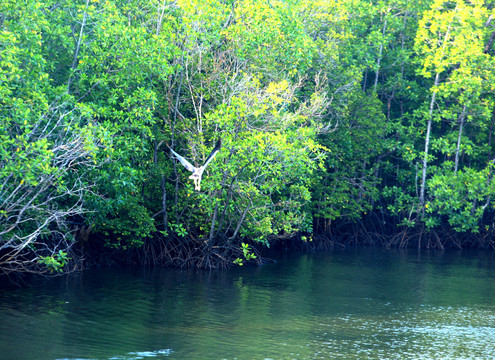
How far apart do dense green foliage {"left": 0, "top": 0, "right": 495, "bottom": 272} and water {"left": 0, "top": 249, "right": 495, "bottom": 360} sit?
1341 millimetres

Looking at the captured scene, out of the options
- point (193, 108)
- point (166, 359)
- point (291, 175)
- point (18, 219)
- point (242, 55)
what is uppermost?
point (242, 55)

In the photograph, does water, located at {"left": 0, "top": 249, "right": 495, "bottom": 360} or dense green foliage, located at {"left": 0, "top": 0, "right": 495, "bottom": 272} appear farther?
dense green foliage, located at {"left": 0, "top": 0, "right": 495, "bottom": 272}

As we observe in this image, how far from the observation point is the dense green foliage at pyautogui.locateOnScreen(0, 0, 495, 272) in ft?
50.2

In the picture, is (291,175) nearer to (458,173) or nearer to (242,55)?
(242,55)

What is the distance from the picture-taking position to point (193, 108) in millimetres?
20391

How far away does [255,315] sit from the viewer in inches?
565

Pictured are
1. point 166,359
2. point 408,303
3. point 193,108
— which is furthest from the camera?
point 193,108

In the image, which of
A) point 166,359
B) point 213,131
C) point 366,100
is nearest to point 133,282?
point 213,131

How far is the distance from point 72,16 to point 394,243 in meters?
16.1

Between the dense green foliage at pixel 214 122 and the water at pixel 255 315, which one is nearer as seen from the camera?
the water at pixel 255 315

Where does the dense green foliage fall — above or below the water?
above

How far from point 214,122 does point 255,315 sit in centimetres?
625

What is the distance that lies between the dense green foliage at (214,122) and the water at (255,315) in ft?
4.40

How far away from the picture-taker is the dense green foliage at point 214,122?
50.2 feet
